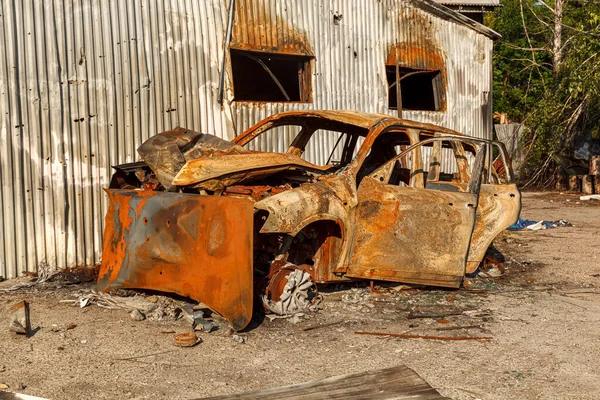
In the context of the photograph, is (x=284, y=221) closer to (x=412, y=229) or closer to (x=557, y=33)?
(x=412, y=229)

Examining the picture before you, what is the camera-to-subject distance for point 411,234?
6.34 metres

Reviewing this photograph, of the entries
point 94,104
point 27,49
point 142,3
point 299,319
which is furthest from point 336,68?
point 299,319

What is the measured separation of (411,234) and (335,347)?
5.52ft

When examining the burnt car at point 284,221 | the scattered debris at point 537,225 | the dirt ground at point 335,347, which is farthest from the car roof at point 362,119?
the scattered debris at point 537,225

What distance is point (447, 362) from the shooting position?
187 inches

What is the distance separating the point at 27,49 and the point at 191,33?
2.25 metres

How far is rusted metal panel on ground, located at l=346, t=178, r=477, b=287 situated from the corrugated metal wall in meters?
3.71

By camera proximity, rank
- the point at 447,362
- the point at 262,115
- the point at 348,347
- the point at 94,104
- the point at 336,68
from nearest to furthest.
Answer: the point at 447,362 → the point at 348,347 → the point at 94,104 → the point at 262,115 → the point at 336,68

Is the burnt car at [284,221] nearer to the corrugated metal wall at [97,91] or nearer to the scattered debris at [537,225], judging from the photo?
the corrugated metal wall at [97,91]

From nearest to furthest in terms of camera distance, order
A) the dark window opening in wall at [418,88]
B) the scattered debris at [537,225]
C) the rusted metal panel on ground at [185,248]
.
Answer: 1. the rusted metal panel on ground at [185,248]
2. the scattered debris at [537,225]
3. the dark window opening in wall at [418,88]

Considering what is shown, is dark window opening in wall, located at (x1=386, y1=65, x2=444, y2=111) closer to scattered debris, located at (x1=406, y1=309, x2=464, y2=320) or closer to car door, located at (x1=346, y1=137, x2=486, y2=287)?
car door, located at (x1=346, y1=137, x2=486, y2=287)

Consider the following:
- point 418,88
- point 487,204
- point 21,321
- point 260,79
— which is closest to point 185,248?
point 21,321

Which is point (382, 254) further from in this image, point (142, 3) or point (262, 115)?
point (142, 3)

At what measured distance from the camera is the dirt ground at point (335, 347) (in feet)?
14.2
